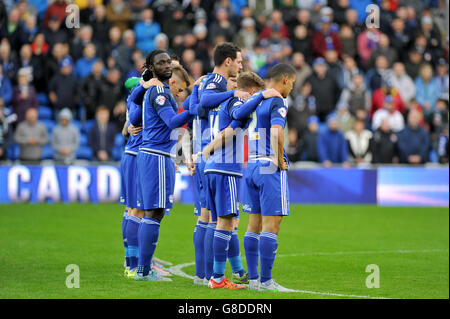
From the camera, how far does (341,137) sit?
2016 centimetres

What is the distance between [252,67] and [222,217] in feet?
43.7

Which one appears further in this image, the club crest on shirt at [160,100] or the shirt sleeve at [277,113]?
the club crest on shirt at [160,100]

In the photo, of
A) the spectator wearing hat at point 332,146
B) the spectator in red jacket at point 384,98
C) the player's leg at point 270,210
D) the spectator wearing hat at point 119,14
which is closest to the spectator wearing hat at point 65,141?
the spectator wearing hat at point 119,14

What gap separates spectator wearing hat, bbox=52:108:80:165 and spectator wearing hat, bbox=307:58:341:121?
6.13m

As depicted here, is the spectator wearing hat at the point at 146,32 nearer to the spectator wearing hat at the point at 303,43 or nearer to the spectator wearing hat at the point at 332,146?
the spectator wearing hat at the point at 303,43

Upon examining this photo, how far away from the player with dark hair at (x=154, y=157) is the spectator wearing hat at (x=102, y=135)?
34.0 feet

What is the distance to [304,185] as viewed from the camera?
64.8 ft

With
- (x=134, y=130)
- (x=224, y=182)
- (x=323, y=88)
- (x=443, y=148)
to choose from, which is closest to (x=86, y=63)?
(x=323, y=88)

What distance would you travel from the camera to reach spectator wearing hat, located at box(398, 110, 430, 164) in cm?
2061

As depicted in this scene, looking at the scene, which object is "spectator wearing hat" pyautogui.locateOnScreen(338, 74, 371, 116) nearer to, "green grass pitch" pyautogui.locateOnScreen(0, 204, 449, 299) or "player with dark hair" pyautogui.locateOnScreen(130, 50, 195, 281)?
"green grass pitch" pyautogui.locateOnScreen(0, 204, 449, 299)

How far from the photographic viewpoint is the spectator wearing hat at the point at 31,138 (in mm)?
19641

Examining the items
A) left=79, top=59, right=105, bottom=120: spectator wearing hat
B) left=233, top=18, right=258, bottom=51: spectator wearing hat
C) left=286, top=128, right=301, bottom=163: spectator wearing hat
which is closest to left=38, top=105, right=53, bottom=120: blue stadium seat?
left=79, top=59, right=105, bottom=120: spectator wearing hat

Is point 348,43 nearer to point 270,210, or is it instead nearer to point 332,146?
point 332,146
